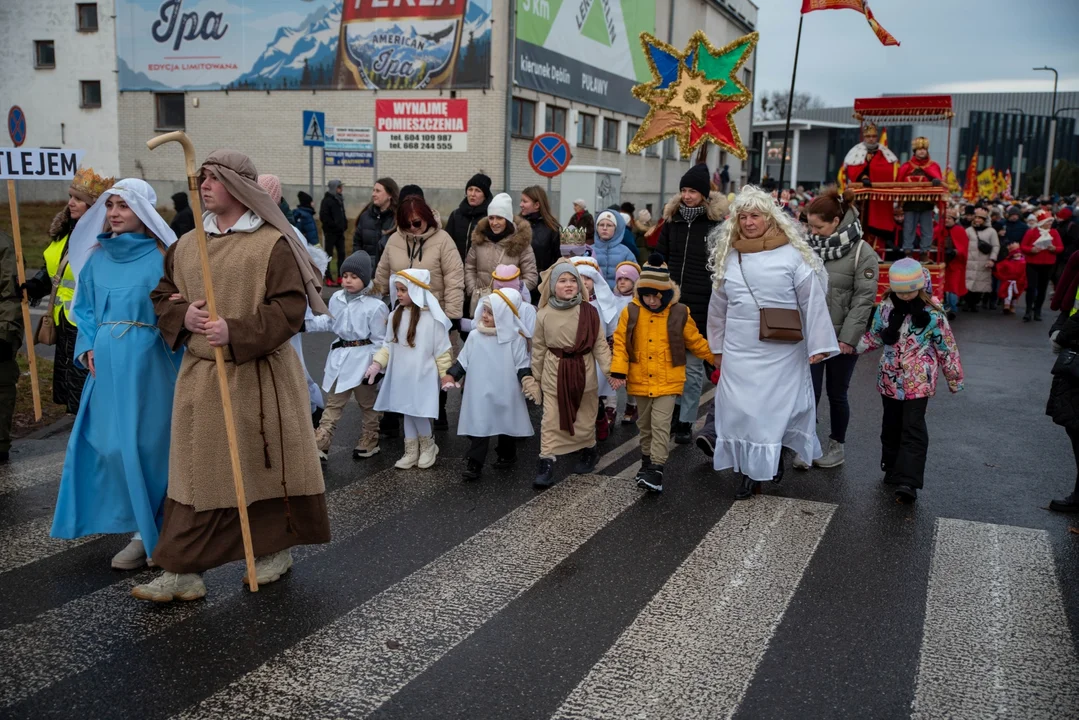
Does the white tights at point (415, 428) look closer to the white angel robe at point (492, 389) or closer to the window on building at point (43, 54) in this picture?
the white angel robe at point (492, 389)

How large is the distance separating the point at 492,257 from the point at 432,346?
5.63 feet

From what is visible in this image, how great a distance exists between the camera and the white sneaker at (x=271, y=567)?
4949 mm

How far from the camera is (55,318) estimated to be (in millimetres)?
6902

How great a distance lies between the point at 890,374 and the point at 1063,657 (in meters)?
2.76

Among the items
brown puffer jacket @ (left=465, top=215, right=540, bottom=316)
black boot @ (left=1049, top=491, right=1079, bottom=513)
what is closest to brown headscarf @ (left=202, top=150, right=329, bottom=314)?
brown puffer jacket @ (left=465, top=215, right=540, bottom=316)

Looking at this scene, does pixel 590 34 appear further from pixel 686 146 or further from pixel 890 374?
pixel 890 374

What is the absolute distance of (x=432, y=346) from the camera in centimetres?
753

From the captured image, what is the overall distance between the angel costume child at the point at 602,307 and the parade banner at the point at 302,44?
22.3 metres

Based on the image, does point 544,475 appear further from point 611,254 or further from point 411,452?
point 611,254

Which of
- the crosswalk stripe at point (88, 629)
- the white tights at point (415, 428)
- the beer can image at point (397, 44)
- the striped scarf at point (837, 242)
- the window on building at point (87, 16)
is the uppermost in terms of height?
the window on building at point (87, 16)

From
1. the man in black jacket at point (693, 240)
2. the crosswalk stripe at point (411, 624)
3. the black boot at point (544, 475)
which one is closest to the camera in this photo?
the crosswalk stripe at point (411, 624)

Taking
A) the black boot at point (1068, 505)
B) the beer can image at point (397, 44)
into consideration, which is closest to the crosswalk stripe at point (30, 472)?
the black boot at point (1068, 505)

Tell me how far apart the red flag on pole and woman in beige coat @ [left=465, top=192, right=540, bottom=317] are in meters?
6.95

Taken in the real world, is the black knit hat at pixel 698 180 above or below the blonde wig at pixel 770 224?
above
